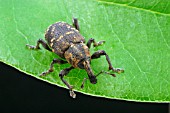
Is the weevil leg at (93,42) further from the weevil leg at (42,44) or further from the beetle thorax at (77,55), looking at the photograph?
the weevil leg at (42,44)

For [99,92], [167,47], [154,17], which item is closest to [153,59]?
[167,47]

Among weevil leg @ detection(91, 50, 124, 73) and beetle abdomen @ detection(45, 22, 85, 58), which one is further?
beetle abdomen @ detection(45, 22, 85, 58)

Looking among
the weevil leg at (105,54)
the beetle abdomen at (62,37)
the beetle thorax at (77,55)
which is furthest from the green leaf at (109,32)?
the beetle thorax at (77,55)

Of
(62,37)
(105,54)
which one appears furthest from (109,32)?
(62,37)

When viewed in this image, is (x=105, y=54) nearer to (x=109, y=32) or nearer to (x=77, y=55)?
(x=109, y=32)

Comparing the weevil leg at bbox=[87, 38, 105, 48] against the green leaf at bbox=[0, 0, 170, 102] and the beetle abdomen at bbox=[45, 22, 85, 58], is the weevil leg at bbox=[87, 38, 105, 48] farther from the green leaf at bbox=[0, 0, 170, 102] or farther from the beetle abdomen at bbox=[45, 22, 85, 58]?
the beetle abdomen at bbox=[45, 22, 85, 58]

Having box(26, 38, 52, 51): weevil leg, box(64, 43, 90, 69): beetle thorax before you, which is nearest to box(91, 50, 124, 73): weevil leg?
box(64, 43, 90, 69): beetle thorax
